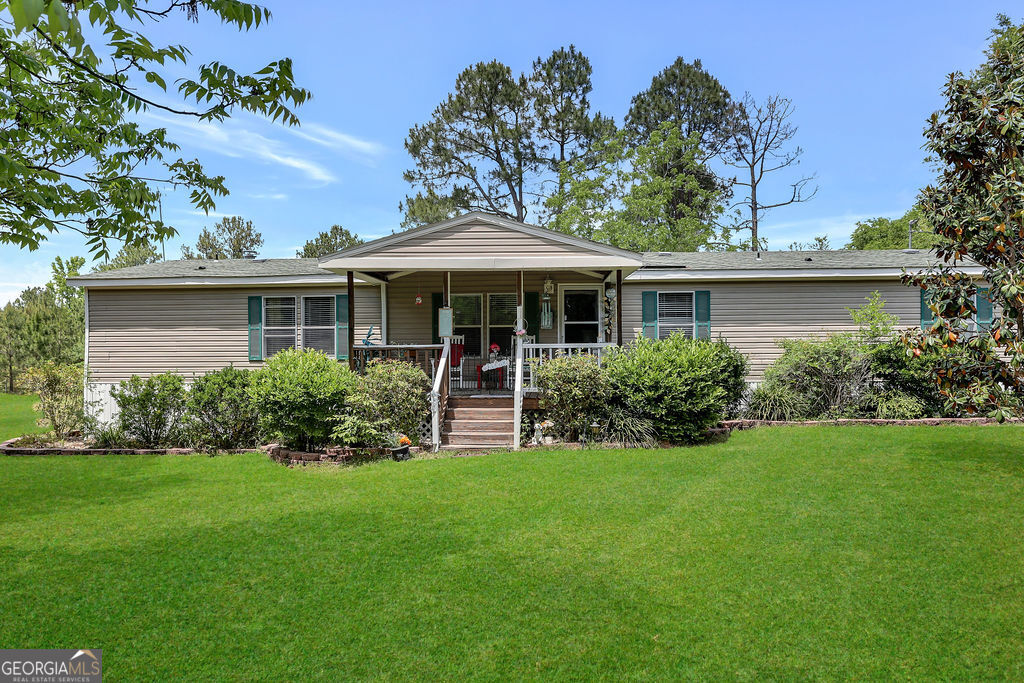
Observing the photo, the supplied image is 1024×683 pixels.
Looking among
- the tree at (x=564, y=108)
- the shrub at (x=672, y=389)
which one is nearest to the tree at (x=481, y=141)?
the tree at (x=564, y=108)

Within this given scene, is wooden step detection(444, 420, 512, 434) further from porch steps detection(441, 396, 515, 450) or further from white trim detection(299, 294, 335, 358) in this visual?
white trim detection(299, 294, 335, 358)

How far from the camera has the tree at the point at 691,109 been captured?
2975 centimetres

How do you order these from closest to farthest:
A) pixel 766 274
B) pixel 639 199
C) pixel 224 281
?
pixel 766 274 < pixel 224 281 < pixel 639 199

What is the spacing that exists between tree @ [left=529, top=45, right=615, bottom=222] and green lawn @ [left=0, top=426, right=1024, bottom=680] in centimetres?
2171

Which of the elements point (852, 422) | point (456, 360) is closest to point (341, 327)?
point (456, 360)

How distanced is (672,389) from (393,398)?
435 centimetres

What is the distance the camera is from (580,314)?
1368 cm

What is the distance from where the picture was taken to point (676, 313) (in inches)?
531

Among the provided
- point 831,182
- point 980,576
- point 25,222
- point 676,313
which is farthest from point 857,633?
point 831,182

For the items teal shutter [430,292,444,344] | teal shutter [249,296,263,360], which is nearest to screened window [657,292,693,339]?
teal shutter [430,292,444,344]

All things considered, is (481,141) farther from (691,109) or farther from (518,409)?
(518,409)

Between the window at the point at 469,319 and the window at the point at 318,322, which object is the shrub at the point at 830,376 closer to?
the window at the point at 469,319

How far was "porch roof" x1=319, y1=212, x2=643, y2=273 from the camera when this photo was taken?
1065 cm

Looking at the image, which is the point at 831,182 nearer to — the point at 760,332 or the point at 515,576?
the point at 760,332
